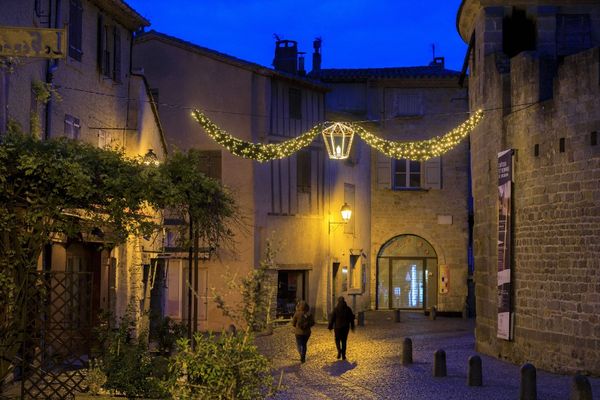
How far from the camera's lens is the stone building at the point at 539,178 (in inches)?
713

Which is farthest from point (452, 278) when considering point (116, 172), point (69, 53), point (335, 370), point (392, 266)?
point (116, 172)

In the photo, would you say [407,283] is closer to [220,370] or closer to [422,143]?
[422,143]

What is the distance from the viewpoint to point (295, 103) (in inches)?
1241

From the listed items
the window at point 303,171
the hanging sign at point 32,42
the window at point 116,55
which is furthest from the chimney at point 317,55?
the hanging sign at point 32,42

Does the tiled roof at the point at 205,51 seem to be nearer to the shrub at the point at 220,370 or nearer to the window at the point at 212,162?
the window at the point at 212,162

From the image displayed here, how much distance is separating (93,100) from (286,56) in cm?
1670

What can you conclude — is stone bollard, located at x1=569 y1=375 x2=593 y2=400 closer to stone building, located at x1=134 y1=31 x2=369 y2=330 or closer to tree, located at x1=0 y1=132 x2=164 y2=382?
tree, located at x1=0 y1=132 x2=164 y2=382

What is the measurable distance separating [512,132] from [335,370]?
20.1 feet

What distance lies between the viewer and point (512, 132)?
20859 mm

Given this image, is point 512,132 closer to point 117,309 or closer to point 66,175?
point 117,309

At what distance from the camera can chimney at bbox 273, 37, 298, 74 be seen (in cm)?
3559

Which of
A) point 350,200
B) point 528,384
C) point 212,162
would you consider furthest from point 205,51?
point 528,384

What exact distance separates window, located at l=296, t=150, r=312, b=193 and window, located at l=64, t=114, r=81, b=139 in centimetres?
1298

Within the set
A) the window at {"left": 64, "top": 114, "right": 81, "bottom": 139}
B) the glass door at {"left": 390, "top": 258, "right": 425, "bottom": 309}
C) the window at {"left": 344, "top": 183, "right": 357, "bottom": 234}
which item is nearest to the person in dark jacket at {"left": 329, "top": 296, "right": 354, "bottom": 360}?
the window at {"left": 64, "top": 114, "right": 81, "bottom": 139}
